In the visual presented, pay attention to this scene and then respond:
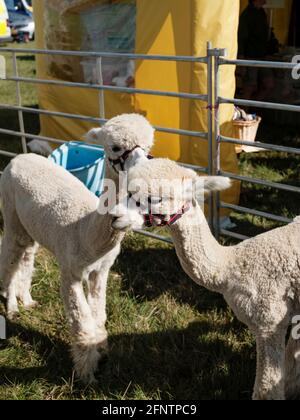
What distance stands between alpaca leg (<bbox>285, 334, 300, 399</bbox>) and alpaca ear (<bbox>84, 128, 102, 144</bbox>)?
4.75ft

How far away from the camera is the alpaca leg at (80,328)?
2.83 m

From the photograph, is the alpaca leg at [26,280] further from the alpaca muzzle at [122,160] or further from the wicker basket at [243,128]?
the wicker basket at [243,128]

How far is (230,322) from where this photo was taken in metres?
3.21

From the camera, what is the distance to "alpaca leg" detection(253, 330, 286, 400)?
224 centimetres

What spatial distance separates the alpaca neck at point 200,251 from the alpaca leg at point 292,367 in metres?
0.48

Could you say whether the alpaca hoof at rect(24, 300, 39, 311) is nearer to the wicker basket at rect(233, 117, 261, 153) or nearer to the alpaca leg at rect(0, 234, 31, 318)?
the alpaca leg at rect(0, 234, 31, 318)

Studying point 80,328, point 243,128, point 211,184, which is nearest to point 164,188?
point 211,184

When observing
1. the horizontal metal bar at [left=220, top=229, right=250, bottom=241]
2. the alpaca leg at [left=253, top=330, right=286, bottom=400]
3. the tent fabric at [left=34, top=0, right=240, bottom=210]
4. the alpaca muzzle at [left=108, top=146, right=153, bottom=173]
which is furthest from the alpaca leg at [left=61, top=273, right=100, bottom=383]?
the tent fabric at [left=34, top=0, right=240, bottom=210]

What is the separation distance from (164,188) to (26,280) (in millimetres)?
1869

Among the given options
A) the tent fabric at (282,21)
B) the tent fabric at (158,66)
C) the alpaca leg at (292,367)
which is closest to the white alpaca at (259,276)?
the alpaca leg at (292,367)

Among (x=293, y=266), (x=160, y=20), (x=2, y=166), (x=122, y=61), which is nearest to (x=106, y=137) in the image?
(x=293, y=266)

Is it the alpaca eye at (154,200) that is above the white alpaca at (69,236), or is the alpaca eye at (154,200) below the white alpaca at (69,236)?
above

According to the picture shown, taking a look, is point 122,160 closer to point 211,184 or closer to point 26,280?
point 211,184

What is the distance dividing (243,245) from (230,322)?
94 centimetres
